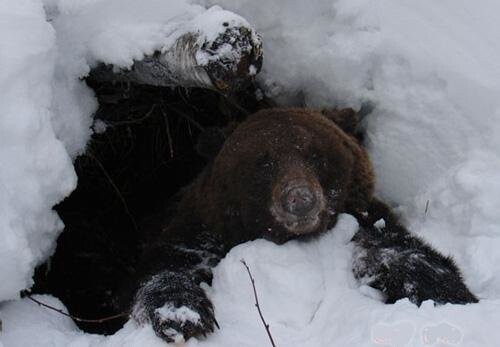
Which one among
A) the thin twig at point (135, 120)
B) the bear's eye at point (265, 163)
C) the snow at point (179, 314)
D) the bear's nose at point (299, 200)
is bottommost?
the thin twig at point (135, 120)

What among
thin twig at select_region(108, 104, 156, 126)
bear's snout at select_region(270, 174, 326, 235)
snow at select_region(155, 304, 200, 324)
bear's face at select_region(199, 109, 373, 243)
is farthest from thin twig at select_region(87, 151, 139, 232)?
snow at select_region(155, 304, 200, 324)

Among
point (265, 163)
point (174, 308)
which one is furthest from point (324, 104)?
point (174, 308)

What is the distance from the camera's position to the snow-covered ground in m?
3.17

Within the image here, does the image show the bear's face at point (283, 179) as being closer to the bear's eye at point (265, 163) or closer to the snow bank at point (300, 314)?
the bear's eye at point (265, 163)

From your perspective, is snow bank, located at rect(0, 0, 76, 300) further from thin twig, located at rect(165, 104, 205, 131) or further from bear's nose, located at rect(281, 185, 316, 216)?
thin twig, located at rect(165, 104, 205, 131)

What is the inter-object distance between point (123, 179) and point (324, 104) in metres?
1.92

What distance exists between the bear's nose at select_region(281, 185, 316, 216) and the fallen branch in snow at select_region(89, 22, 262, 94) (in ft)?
2.31

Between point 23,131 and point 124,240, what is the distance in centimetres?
266

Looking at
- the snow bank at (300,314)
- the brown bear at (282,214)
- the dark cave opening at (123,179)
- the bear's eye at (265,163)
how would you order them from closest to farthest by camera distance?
the snow bank at (300,314)
the brown bear at (282,214)
the bear's eye at (265,163)
the dark cave opening at (123,179)

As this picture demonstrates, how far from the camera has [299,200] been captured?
3723 millimetres

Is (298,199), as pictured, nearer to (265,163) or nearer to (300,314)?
(265,163)

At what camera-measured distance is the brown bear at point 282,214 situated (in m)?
3.56

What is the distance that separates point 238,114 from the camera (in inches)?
215

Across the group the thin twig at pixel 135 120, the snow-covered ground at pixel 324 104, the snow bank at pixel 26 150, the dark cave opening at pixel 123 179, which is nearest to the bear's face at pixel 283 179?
the snow-covered ground at pixel 324 104
